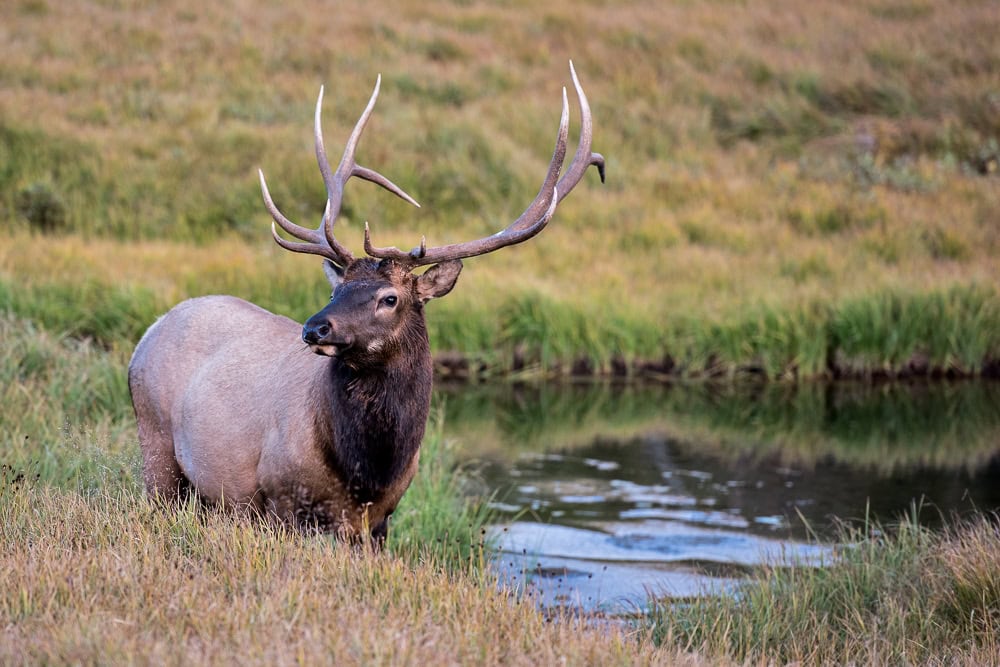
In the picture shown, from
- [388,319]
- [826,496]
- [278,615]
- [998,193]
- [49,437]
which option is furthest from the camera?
[998,193]

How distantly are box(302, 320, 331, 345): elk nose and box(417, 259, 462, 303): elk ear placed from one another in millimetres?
780

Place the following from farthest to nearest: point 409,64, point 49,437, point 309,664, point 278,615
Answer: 1. point 409,64
2. point 49,437
3. point 278,615
4. point 309,664

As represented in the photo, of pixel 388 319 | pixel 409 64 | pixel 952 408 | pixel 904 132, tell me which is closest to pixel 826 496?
pixel 952 408

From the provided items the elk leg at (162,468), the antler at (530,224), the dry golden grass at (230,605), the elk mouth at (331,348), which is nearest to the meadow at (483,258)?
the dry golden grass at (230,605)

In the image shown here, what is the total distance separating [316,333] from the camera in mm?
5453

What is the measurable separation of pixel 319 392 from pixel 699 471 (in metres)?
5.18

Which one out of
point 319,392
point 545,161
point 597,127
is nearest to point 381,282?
point 319,392

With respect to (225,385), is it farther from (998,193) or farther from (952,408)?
(998,193)

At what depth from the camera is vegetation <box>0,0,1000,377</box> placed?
13828 millimetres

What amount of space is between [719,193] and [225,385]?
1273 cm

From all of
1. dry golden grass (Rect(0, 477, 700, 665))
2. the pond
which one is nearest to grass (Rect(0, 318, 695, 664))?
dry golden grass (Rect(0, 477, 700, 665))

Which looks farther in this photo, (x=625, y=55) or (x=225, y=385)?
(x=625, y=55)

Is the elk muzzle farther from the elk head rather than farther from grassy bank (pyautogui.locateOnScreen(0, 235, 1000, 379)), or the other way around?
grassy bank (pyautogui.locateOnScreen(0, 235, 1000, 379))

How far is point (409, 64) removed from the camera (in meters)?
22.6
